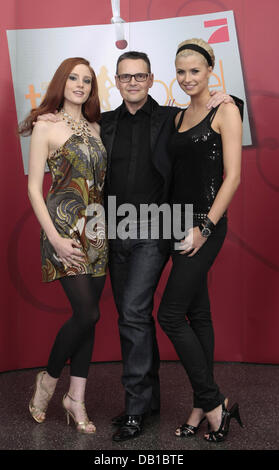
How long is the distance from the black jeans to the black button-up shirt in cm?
19

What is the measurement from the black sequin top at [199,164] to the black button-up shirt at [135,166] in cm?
15

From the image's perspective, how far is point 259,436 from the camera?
2.38 m

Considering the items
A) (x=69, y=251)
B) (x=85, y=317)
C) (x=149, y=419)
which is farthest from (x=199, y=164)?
(x=149, y=419)

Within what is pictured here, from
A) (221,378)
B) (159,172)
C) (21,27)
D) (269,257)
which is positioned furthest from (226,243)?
(21,27)

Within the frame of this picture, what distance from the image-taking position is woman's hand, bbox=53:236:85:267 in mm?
2391

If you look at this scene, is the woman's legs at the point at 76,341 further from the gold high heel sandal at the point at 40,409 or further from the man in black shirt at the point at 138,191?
the man in black shirt at the point at 138,191

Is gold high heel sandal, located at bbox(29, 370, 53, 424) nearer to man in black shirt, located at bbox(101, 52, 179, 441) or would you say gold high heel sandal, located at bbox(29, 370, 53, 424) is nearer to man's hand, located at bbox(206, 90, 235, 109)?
man in black shirt, located at bbox(101, 52, 179, 441)

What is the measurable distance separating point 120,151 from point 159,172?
20 cm

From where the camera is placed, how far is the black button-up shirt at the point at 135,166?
2467mm

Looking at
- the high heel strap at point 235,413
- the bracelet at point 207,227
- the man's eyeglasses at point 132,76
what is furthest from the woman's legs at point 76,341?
the man's eyeglasses at point 132,76

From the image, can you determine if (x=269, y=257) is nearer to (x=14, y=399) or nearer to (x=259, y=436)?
(x=259, y=436)

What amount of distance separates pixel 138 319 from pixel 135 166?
2.10 ft
